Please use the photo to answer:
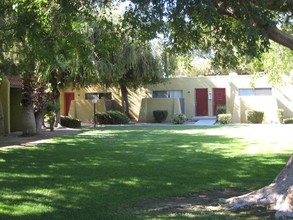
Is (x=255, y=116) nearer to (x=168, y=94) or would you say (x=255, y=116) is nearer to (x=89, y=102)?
(x=168, y=94)

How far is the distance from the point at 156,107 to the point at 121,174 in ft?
84.4

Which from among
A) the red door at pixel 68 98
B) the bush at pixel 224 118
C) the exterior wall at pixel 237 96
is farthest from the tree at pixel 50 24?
the red door at pixel 68 98

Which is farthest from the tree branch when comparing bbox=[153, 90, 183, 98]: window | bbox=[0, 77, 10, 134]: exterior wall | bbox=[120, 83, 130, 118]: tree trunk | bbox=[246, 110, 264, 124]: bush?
bbox=[153, 90, 183, 98]: window

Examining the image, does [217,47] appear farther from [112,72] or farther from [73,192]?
[112,72]

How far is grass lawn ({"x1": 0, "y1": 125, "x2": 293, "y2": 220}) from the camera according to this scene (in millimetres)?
A: 7297

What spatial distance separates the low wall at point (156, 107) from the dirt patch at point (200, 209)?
89.9 feet

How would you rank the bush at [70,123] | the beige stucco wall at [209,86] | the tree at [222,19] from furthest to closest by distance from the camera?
the beige stucco wall at [209,86] < the bush at [70,123] < the tree at [222,19]

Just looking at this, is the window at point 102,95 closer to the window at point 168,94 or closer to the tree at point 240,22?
the window at point 168,94

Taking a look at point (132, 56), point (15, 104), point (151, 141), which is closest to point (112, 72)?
point (132, 56)

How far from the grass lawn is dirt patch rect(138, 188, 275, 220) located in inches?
2.6

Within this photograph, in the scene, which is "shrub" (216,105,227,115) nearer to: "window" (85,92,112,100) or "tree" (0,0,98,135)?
"window" (85,92,112,100)

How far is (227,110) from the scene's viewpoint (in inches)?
1380

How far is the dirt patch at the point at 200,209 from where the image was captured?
672cm

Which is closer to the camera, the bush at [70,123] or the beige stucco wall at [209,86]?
the bush at [70,123]
